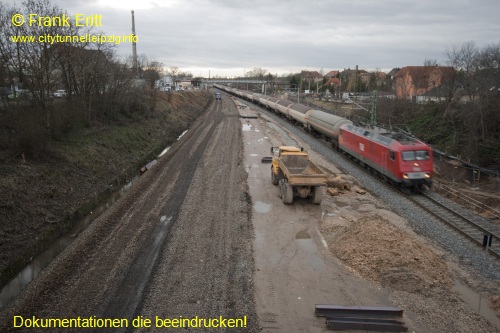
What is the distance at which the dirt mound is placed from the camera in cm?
1112

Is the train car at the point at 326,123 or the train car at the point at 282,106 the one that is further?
the train car at the point at 282,106

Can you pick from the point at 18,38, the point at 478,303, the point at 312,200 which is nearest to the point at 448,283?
the point at 478,303

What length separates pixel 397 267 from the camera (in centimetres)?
1164

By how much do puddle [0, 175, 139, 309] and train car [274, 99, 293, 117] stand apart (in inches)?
1459

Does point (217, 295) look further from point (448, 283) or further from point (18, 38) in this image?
point (18, 38)

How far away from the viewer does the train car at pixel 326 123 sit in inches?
1229

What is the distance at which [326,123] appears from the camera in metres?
33.8

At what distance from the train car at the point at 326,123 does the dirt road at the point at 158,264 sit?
1357cm

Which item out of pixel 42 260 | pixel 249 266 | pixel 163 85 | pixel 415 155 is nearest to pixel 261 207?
pixel 249 266

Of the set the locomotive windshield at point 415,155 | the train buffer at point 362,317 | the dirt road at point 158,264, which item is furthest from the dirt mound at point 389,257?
the locomotive windshield at point 415,155

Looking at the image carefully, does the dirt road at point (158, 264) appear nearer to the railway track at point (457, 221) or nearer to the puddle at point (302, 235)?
the puddle at point (302, 235)

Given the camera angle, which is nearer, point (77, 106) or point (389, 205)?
point (389, 205)

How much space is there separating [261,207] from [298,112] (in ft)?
95.2

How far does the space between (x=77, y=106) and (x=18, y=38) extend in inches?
271
